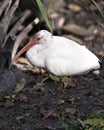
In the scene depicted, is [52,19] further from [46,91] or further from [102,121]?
[102,121]

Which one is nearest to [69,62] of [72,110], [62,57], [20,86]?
[62,57]

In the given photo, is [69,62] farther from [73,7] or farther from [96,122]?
[73,7]

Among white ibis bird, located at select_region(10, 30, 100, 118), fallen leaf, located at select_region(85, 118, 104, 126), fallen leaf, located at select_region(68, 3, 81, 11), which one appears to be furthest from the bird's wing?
fallen leaf, located at select_region(68, 3, 81, 11)

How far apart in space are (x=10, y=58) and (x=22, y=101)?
0.83 metres

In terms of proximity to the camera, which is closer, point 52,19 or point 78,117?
point 78,117

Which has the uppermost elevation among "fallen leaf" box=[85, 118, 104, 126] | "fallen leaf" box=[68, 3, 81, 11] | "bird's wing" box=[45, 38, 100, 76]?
Answer: "bird's wing" box=[45, 38, 100, 76]

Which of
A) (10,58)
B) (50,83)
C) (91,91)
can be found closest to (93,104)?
(91,91)

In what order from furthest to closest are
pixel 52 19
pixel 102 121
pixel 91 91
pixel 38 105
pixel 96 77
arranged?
1. pixel 52 19
2. pixel 96 77
3. pixel 91 91
4. pixel 38 105
5. pixel 102 121

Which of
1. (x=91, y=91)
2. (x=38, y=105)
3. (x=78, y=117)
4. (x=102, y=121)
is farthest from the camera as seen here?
(x=91, y=91)

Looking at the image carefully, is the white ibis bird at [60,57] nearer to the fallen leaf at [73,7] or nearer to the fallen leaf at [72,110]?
the fallen leaf at [72,110]

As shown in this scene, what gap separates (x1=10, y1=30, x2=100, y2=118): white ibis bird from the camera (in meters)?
5.56

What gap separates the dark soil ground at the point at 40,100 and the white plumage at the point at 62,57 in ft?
1.73

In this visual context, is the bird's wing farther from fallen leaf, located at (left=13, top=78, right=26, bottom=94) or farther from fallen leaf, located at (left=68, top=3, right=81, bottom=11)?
fallen leaf, located at (left=68, top=3, right=81, bottom=11)

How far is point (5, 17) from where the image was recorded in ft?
22.1
